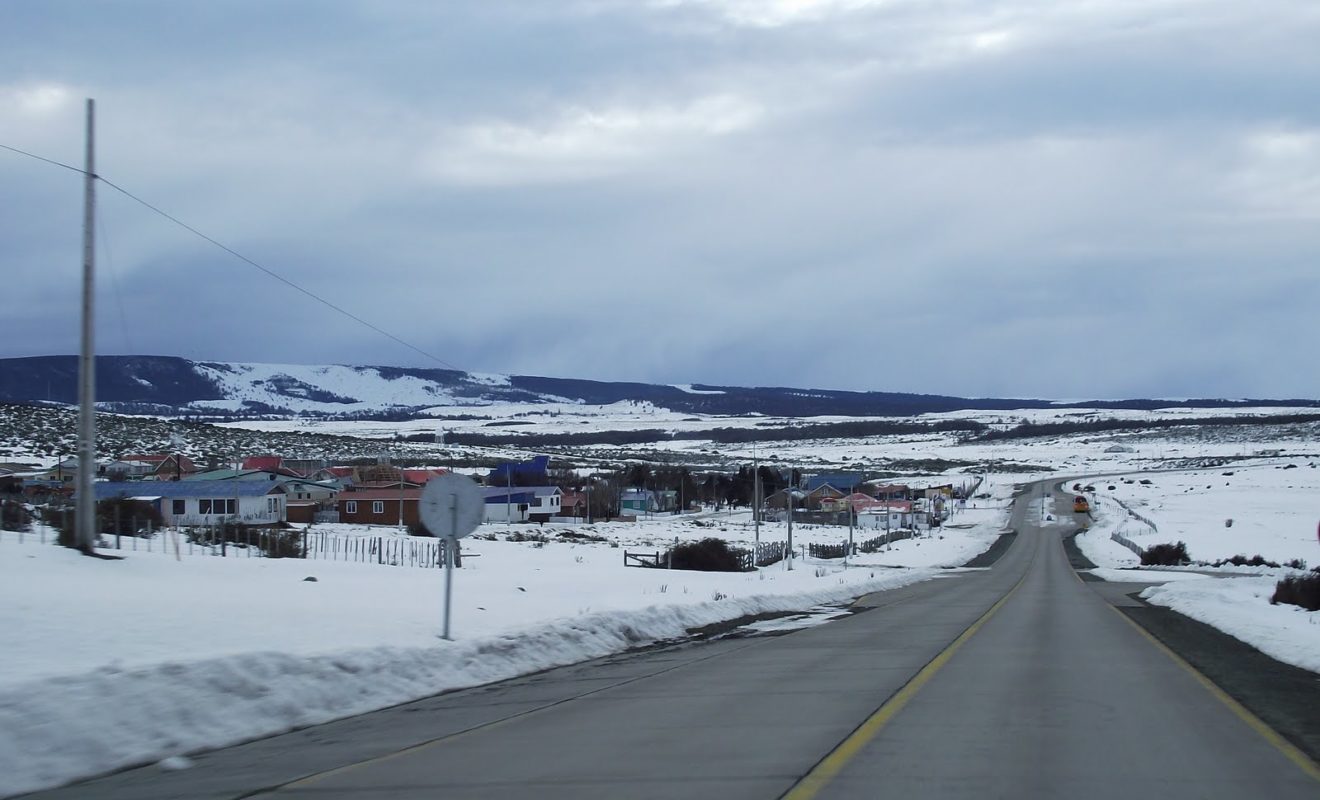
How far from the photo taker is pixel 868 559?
65000mm

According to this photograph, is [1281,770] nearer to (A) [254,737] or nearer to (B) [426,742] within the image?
(B) [426,742]

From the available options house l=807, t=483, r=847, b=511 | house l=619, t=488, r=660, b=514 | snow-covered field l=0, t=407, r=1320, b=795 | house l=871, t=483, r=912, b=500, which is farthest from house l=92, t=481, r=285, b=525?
house l=871, t=483, r=912, b=500

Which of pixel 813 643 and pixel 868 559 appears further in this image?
pixel 868 559

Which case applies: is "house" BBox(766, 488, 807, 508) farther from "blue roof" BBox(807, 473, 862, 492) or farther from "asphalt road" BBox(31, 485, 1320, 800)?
"asphalt road" BBox(31, 485, 1320, 800)

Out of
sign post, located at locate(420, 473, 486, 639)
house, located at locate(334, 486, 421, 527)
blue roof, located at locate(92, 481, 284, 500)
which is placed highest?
sign post, located at locate(420, 473, 486, 639)

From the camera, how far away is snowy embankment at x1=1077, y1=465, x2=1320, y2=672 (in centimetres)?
2078

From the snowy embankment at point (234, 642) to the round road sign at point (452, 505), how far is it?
4.86 ft

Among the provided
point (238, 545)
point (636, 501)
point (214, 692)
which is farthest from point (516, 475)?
point (214, 692)

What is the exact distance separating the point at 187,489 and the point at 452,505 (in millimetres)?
52465

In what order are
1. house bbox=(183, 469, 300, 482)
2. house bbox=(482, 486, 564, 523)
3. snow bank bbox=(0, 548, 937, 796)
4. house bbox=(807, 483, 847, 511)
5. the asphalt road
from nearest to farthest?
the asphalt road, snow bank bbox=(0, 548, 937, 796), house bbox=(183, 469, 300, 482), house bbox=(482, 486, 564, 523), house bbox=(807, 483, 847, 511)

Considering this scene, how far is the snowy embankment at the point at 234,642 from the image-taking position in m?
9.35

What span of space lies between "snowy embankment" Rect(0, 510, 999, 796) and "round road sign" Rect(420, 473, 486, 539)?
1480 mm

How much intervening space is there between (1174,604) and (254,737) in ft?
77.6

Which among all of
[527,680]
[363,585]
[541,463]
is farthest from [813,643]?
[541,463]
